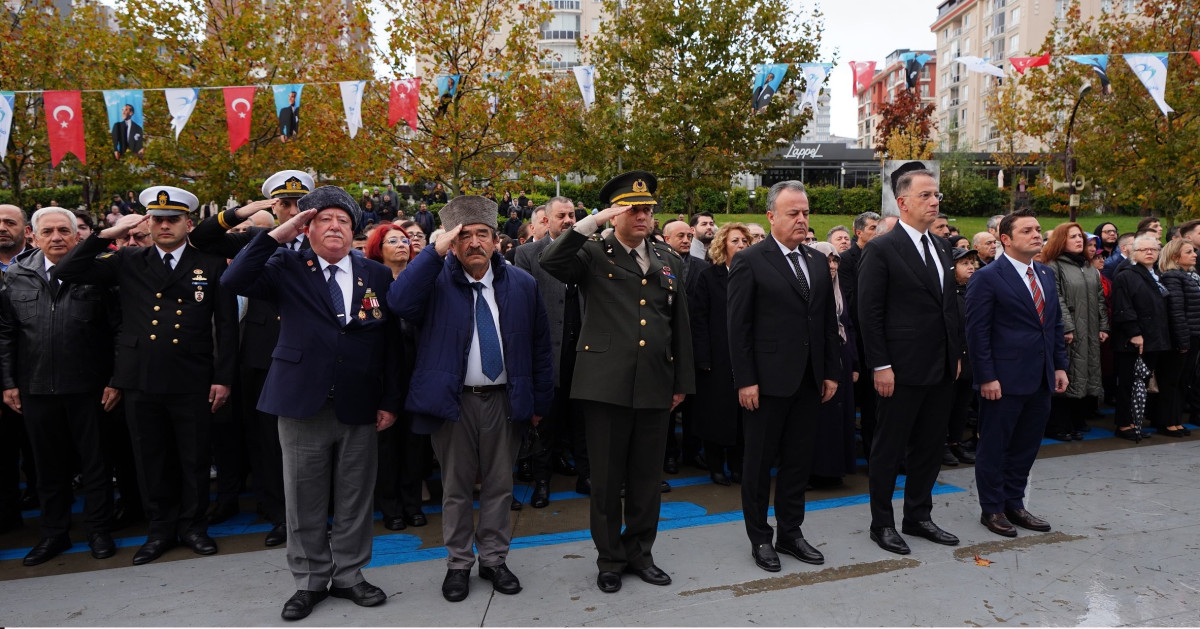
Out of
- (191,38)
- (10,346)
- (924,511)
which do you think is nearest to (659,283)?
(924,511)

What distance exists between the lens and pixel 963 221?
35750 millimetres

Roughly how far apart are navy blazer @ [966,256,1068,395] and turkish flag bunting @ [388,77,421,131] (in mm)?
10596

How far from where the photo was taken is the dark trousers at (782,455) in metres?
4.56

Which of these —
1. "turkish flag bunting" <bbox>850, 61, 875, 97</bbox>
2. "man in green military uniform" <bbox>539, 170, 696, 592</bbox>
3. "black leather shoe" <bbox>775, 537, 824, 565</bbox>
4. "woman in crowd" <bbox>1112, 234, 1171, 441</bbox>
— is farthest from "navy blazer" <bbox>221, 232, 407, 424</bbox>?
"turkish flag bunting" <bbox>850, 61, 875, 97</bbox>

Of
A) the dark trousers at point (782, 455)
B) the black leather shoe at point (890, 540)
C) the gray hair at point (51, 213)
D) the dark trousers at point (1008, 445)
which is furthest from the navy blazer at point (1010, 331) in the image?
the gray hair at point (51, 213)

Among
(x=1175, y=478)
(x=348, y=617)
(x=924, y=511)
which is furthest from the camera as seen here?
(x=1175, y=478)

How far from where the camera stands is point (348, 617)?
3.91m

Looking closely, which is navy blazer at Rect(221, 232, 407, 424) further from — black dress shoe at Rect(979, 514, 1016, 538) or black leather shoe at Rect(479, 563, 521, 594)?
black dress shoe at Rect(979, 514, 1016, 538)

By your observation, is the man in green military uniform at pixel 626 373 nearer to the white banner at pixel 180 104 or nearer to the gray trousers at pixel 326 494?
the gray trousers at pixel 326 494

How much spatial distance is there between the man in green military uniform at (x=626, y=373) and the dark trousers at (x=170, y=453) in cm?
259

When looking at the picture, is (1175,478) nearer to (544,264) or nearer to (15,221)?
(544,264)

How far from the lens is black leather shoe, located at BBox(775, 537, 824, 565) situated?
454cm

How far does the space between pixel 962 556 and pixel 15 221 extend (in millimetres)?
7139

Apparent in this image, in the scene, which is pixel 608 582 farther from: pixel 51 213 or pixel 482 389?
pixel 51 213
